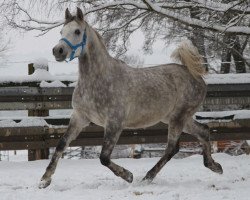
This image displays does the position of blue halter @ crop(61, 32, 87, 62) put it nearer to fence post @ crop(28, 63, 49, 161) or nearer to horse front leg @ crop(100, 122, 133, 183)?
horse front leg @ crop(100, 122, 133, 183)

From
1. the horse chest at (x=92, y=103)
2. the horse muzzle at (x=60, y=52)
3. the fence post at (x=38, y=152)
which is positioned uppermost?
the horse muzzle at (x=60, y=52)

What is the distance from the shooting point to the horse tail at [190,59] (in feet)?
21.9

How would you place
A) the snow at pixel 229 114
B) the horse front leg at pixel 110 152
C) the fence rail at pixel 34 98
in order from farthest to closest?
the snow at pixel 229 114
the fence rail at pixel 34 98
the horse front leg at pixel 110 152

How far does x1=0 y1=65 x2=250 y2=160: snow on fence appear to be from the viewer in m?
8.70

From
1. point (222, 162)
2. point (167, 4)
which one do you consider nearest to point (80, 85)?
point (222, 162)

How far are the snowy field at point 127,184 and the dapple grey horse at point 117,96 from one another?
27 cm

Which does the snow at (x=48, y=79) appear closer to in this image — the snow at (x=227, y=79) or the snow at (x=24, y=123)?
the snow at (x=227, y=79)

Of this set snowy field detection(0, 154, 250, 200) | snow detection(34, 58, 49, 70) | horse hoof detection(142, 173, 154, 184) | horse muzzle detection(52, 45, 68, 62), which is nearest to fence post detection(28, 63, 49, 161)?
snowy field detection(0, 154, 250, 200)

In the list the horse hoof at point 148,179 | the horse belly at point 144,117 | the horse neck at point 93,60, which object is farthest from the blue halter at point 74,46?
the horse hoof at point 148,179

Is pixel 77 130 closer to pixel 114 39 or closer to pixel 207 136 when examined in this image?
pixel 207 136

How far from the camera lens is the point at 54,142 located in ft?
28.9

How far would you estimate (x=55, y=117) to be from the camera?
8.92 metres

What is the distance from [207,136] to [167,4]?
189 inches

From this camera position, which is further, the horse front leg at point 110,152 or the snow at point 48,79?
the snow at point 48,79
